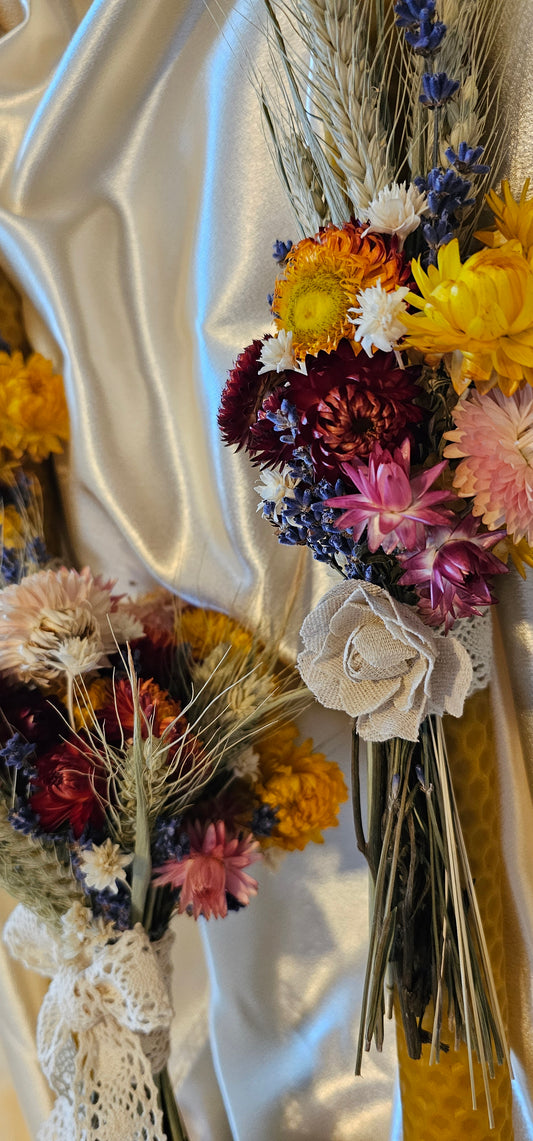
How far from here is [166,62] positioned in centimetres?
90

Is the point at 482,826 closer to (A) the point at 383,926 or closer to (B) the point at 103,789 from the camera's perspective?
(A) the point at 383,926

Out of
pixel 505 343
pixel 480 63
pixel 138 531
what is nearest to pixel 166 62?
pixel 480 63

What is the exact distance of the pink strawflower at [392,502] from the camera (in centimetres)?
53

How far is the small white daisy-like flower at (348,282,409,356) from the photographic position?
533 millimetres

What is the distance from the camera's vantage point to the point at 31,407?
91 centimetres

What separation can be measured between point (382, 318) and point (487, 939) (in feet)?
1.80

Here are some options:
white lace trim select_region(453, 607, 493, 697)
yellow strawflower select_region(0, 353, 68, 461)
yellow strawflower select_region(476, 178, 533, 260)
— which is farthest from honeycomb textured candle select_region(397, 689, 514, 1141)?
yellow strawflower select_region(0, 353, 68, 461)

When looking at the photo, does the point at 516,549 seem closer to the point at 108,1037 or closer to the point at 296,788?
the point at 296,788

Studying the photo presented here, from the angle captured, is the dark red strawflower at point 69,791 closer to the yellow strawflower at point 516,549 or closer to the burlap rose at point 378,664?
the burlap rose at point 378,664

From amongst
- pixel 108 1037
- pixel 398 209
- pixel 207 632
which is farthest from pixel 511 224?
pixel 108 1037

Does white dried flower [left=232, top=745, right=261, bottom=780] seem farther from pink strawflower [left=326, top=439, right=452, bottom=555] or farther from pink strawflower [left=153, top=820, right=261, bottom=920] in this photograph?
pink strawflower [left=326, top=439, right=452, bottom=555]

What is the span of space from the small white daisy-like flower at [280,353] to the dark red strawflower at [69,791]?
0.34 metres

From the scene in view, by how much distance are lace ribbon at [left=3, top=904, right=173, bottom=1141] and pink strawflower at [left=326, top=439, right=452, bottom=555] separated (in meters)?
0.39

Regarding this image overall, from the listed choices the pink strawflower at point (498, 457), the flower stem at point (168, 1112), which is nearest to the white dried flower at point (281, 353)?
the pink strawflower at point (498, 457)
